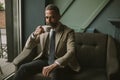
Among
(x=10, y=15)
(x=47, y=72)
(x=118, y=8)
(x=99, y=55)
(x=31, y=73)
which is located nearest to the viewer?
(x=47, y=72)

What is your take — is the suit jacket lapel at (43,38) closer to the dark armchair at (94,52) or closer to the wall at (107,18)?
the dark armchair at (94,52)

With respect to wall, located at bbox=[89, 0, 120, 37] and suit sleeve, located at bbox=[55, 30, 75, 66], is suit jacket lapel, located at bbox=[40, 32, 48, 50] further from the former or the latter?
wall, located at bbox=[89, 0, 120, 37]

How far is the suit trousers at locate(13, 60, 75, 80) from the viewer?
234 cm

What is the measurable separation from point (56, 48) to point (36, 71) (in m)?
0.33

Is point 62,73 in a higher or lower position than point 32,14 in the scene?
lower

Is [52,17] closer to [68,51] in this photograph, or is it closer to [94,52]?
[68,51]

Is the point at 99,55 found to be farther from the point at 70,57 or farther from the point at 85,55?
the point at 70,57

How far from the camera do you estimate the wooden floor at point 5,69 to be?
3.23 metres

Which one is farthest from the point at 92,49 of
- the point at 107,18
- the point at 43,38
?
the point at 43,38

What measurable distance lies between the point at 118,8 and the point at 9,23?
62.5 inches

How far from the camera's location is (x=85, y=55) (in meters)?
2.83

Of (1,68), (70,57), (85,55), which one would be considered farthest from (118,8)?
(1,68)

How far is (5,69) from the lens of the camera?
3.46 metres

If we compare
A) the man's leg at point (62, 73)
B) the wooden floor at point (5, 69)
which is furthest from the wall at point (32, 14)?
the man's leg at point (62, 73)
